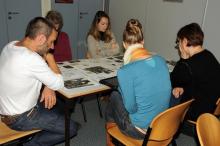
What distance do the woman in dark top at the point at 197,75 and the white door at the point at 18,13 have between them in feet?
8.75

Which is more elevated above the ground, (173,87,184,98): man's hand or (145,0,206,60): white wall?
(145,0,206,60): white wall

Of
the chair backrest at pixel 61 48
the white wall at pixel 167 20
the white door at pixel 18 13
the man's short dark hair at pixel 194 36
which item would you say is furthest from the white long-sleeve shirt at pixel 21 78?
the white wall at pixel 167 20

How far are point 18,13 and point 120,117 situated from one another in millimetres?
2744

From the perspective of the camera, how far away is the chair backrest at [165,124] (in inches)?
57.1

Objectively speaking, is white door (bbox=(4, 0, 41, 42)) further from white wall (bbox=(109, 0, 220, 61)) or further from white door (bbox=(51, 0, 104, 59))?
white wall (bbox=(109, 0, 220, 61))

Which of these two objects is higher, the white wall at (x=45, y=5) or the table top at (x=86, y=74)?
the white wall at (x=45, y=5)

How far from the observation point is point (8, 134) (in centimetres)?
169

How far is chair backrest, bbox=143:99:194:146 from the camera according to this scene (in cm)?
145

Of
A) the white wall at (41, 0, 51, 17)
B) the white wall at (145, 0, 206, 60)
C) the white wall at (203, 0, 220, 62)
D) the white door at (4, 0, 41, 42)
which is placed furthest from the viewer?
the white wall at (41, 0, 51, 17)

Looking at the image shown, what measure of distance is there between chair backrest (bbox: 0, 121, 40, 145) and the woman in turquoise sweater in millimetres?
631

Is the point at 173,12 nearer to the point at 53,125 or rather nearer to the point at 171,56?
the point at 171,56

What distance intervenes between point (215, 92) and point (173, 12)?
198cm

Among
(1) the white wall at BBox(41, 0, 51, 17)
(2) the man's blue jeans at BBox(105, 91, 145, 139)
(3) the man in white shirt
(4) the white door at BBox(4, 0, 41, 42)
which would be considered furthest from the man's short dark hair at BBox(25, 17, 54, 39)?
(1) the white wall at BBox(41, 0, 51, 17)

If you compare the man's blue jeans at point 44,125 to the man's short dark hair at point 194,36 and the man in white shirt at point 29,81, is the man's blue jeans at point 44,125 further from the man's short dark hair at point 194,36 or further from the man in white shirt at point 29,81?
the man's short dark hair at point 194,36
